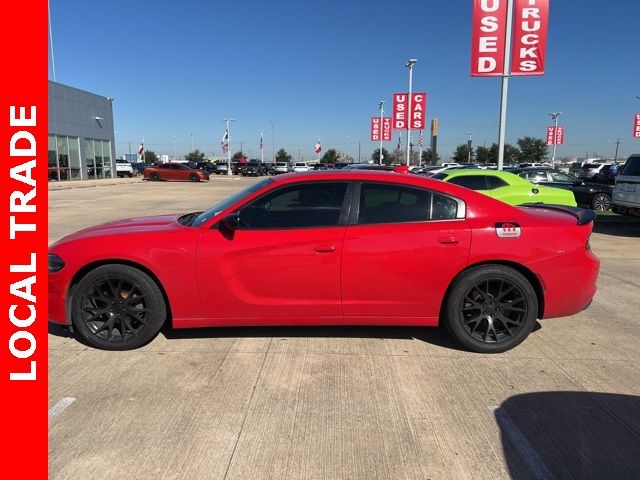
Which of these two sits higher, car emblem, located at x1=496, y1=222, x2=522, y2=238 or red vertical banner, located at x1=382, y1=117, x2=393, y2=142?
red vertical banner, located at x1=382, y1=117, x2=393, y2=142

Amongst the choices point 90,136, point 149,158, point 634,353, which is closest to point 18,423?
point 634,353

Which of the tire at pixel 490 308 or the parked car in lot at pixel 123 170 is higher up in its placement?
the parked car in lot at pixel 123 170

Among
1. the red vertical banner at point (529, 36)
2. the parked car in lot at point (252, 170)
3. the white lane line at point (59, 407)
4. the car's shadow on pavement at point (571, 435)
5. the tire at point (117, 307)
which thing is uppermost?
the red vertical banner at point (529, 36)

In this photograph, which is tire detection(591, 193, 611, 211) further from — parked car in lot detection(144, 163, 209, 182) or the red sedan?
parked car in lot detection(144, 163, 209, 182)

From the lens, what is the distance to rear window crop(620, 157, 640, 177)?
10.9m

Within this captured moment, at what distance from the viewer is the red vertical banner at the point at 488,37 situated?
40.9ft

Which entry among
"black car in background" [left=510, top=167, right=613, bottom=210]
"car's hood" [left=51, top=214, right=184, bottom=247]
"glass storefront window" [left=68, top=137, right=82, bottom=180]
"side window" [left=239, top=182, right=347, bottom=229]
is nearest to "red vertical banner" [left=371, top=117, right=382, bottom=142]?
"glass storefront window" [left=68, top=137, right=82, bottom=180]

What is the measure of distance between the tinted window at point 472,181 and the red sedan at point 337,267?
5.58 meters

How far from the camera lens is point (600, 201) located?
1530 centimetres

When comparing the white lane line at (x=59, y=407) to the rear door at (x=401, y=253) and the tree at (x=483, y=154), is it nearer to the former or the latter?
the rear door at (x=401, y=253)

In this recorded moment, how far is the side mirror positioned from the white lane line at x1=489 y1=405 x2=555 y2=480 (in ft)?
7.66

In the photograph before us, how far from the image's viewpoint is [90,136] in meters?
37.9

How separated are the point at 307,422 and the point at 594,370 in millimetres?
2396

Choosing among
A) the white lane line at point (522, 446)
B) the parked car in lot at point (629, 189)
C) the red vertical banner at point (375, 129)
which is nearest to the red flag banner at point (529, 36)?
the parked car in lot at point (629, 189)
